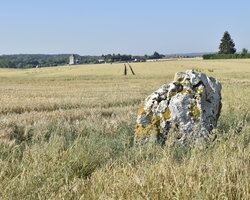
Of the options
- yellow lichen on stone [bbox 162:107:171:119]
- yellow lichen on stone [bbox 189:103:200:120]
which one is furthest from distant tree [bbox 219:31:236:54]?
yellow lichen on stone [bbox 162:107:171:119]

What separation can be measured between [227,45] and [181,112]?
12587 centimetres

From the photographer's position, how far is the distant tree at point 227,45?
124 meters

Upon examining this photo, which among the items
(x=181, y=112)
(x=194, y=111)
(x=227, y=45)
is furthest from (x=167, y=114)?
(x=227, y=45)

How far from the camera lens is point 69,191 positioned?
11.4ft

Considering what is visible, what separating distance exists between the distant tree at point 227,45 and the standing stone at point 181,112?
124 m

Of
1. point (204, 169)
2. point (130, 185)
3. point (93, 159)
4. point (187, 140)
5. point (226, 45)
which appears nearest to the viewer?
point (130, 185)

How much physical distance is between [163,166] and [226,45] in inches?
5079

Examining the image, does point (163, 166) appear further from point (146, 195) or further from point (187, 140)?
point (187, 140)

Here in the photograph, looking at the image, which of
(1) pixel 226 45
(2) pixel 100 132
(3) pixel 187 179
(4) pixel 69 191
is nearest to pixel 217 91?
(2) pixel 100 132

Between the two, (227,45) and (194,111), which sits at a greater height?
(227,45)

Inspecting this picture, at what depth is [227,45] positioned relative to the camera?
124562mm

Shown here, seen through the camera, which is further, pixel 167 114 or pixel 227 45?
pixel 227 45

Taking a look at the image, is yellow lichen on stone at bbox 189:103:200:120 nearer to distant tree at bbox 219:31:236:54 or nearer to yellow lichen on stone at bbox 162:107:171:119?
yellow lichen on stone at bbox 162:107:171:119

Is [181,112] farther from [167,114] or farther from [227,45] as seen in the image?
[227,45]
